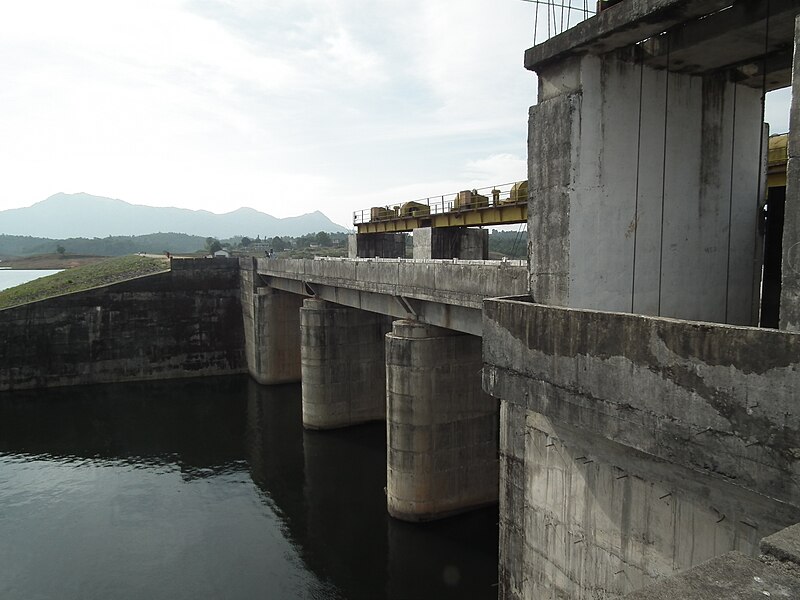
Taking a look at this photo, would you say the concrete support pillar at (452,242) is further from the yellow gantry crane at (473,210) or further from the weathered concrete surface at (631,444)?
the weathered concrete surface at (631,444)

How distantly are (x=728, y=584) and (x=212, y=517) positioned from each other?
2068 cm

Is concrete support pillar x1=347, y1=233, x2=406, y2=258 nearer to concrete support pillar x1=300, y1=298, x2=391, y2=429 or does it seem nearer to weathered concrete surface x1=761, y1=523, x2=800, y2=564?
concrete support pillar x1=300, y1=298, x2=391, y2=429

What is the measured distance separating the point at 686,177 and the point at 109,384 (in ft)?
129

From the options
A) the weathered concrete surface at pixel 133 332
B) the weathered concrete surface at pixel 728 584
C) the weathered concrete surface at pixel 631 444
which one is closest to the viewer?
the weathered concrete surface at pixel 728 584

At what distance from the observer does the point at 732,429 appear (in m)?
6.87

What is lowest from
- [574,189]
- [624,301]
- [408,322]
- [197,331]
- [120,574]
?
[120,574]

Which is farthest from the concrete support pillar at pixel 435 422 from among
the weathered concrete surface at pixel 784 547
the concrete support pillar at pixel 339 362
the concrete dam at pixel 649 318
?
the weathered concrete surface at pixel 784 547

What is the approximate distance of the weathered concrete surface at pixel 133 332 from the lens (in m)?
37.8

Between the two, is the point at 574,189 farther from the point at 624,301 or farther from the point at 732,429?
the point at 732,429

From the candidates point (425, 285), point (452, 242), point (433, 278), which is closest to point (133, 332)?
point (452, 242)

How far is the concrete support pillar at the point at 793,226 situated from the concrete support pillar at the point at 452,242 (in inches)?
851

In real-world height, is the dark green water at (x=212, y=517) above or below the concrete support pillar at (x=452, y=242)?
below

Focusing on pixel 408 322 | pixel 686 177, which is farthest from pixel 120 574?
pixel 686 177

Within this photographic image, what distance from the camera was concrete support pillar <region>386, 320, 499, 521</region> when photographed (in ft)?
61.7
